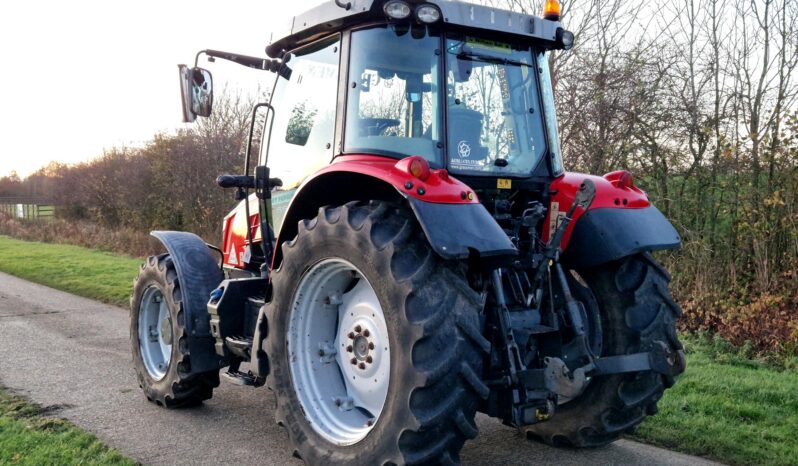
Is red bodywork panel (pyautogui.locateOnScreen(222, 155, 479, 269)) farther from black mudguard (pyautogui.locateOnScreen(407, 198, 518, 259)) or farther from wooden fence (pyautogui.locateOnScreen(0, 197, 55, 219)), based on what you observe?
wooden fence (pyautogui.locateOnScreen(0, 197, 55, 219))

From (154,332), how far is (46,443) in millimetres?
1459

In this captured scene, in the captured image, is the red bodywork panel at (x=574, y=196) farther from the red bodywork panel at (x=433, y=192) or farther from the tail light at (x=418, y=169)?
the tail light at (x=418, y=169)

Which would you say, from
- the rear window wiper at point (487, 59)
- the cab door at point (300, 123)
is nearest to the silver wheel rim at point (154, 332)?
the cab door at point (300, 123)

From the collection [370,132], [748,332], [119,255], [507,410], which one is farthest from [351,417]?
[119,255]

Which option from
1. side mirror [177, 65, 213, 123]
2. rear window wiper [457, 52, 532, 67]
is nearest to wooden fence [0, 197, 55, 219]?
side mirror [177, 65, 213, 123]

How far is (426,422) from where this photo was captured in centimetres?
337

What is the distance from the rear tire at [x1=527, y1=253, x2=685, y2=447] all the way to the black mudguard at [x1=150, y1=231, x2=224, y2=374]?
2501 mm

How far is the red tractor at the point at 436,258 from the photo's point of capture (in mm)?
3486

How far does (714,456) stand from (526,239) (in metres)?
1.77

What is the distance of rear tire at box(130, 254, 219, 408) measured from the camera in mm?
Answer: 5387

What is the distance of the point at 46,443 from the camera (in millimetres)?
4684

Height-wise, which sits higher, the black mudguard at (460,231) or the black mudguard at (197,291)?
the black mudguard at (460,231)

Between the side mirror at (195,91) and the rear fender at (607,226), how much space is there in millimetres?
2366

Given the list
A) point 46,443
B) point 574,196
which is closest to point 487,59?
point 574,196
